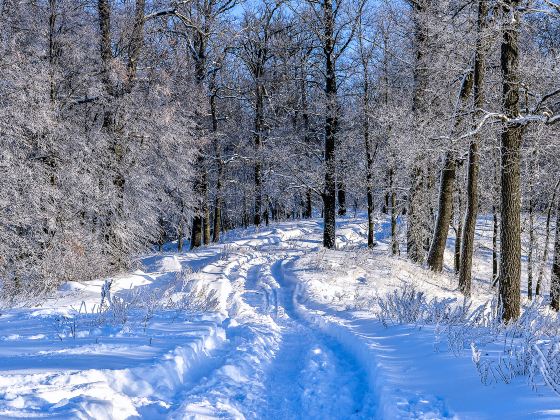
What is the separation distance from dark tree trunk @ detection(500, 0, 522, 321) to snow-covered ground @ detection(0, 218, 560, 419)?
2.73 metres

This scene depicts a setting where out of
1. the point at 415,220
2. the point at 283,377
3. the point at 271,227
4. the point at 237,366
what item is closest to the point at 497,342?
the point at 283,377

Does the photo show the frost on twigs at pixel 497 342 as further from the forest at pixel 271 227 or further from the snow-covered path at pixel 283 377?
the snow-covered path at pixel 283 377

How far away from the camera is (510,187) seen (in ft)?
29.7

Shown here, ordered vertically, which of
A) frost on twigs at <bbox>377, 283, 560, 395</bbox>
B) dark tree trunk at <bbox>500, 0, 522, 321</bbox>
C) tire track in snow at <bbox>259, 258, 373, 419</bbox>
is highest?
dark tree trunk at <bbox>500, 0, 522, 321</bbox>

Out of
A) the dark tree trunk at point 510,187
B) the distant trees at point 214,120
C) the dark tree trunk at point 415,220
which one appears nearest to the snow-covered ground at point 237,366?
the dark tree trunk at point 510,187

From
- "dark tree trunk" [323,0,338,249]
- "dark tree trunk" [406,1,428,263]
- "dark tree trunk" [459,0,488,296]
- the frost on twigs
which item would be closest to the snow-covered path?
the frost on twigs

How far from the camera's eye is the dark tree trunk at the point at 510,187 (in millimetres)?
9023

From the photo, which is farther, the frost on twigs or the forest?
the forest

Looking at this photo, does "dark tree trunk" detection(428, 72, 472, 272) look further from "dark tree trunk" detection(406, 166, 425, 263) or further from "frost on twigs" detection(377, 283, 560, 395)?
"frost on twigs" detection(377, 283, 560, 395)

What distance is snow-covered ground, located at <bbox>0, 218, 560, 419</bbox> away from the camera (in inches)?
→ 143

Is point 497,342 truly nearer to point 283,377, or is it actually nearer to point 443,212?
point 283,377

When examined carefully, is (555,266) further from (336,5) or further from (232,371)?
(232,371)

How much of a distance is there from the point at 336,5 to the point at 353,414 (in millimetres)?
18262

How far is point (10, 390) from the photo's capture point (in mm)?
3434
